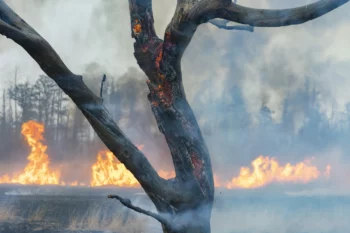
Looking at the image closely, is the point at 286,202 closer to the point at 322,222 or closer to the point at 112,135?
the point at 322,222

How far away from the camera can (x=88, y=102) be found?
18.3 ft

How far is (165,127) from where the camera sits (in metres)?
6.00

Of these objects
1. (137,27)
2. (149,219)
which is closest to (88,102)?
(137,27)

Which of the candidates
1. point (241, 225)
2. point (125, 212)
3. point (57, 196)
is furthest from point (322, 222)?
point (57, 196)

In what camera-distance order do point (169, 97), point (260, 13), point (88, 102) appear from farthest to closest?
point (169, 97) < point (88, 102) < point (260, 13)

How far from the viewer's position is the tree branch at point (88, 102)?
17.7 ft

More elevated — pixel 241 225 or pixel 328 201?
pixel 328 201

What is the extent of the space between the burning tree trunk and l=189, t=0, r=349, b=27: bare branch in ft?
0.03

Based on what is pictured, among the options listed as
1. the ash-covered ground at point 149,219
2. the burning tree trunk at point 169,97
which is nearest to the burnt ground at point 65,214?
the ash-covered ground at point 149,219

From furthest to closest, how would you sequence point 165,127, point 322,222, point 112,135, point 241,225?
point 322,222 < point 241,225 < point 165,127 < point 112,135

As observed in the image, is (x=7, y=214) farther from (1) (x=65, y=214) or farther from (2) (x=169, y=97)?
(2) (x=169, y=97)

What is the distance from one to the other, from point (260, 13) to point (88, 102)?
213cm

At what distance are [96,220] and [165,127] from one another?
8479cm

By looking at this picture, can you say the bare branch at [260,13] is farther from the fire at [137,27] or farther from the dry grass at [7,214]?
the dry grass at [7,214]
